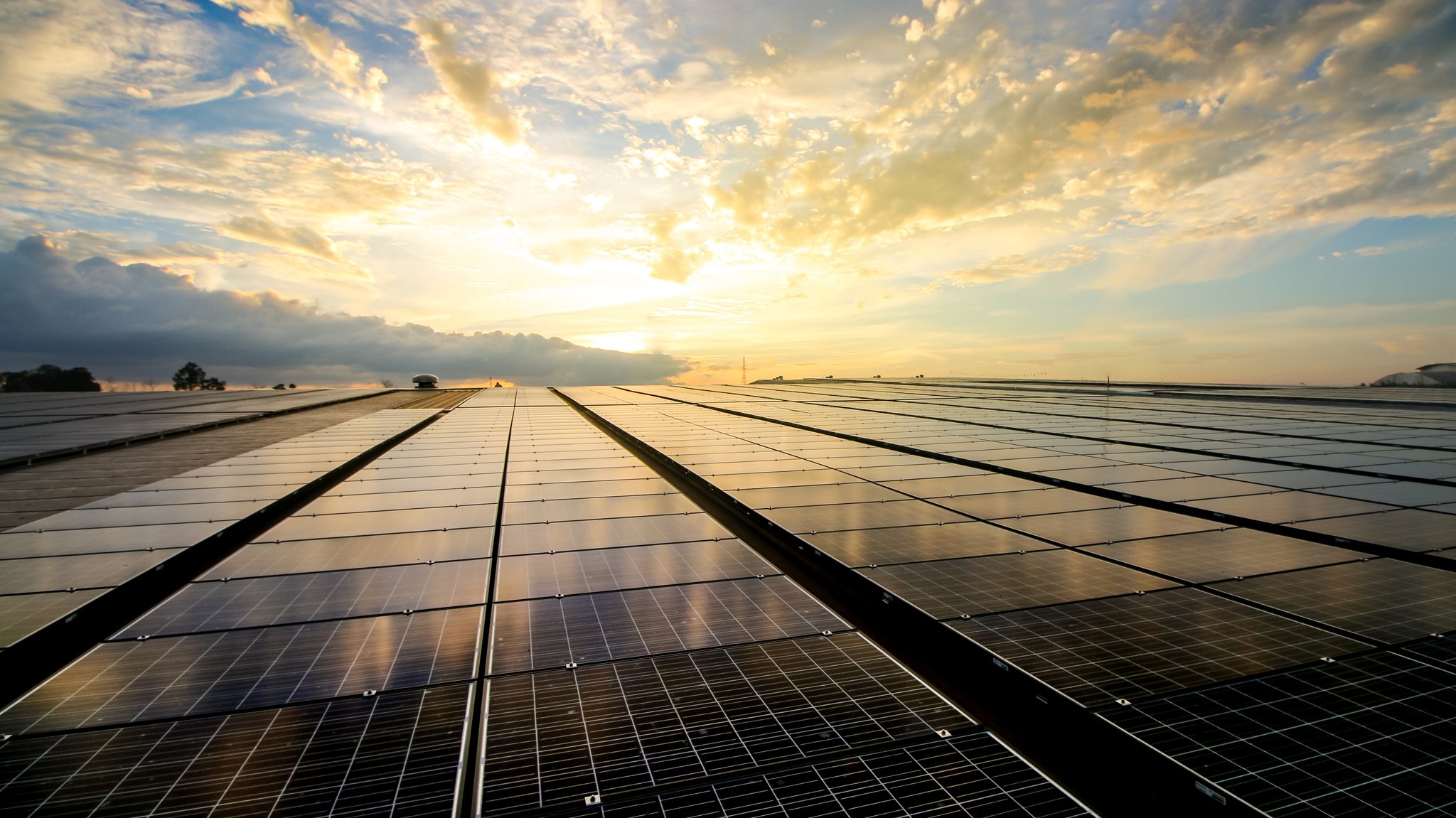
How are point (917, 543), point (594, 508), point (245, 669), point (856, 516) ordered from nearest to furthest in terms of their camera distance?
point (245, 669)
point (917, 543)
point (856, 516)
point (594, 508)

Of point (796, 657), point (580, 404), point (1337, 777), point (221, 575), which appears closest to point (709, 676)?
point (796, 657)

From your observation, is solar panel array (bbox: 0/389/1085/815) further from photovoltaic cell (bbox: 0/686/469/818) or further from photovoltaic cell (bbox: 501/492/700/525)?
photovoltaic cell (bbox: 501/492/700/525)

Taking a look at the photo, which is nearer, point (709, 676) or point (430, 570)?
point (709, 676)

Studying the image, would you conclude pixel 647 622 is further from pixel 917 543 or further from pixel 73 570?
pixel 73 570

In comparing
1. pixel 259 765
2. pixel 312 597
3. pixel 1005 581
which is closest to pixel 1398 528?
pixel 1005 581

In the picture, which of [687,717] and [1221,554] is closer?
[687,717]

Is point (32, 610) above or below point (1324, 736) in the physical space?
above

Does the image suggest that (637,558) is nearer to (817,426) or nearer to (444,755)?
(444,755)

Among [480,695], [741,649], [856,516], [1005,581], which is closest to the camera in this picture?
[480,695]
